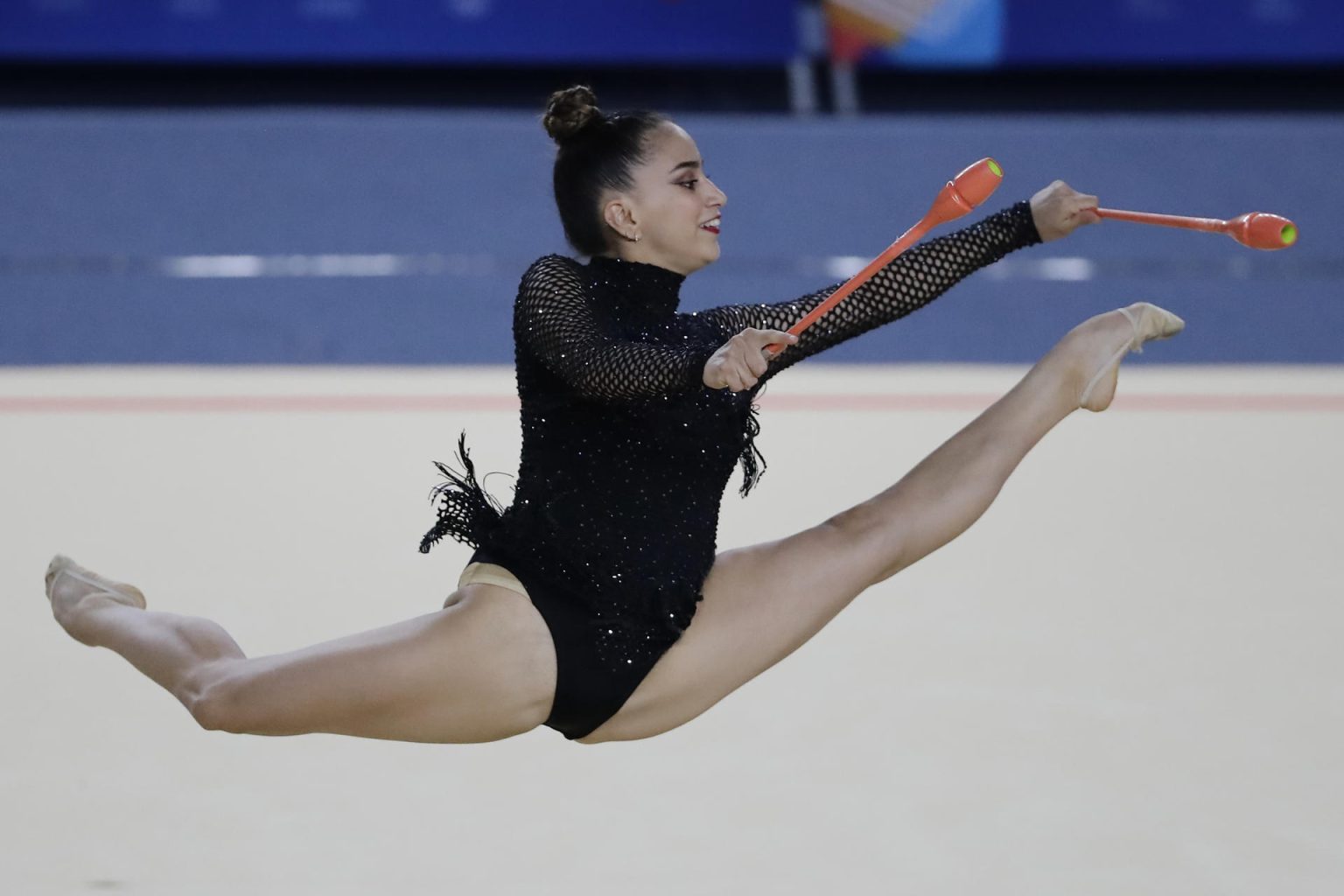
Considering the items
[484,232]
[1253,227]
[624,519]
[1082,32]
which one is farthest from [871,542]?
[1082,32]

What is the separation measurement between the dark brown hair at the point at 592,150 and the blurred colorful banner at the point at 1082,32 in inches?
150

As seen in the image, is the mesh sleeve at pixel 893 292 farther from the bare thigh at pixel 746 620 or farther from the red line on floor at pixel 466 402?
the red line on floor at pixel 466 402

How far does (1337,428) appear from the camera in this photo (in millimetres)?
4309

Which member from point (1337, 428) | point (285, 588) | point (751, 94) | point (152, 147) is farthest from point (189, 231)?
point (1337, 428)

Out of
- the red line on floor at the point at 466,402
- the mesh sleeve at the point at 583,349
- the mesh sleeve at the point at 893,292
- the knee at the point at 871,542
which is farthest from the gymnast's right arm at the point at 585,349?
the red line on floor at the point at 466,402

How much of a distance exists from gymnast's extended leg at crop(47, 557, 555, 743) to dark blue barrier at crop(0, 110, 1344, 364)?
3.71 metres

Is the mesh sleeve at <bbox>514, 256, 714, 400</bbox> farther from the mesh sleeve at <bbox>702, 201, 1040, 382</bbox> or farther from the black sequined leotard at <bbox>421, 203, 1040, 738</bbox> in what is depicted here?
the mesh sleeve at <bbox>702, 201, 1040, 382</bbox>

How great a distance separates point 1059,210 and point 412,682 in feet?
2.96

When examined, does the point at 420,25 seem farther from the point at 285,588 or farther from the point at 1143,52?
the point at 285,588

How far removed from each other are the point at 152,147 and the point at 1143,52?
3.17m

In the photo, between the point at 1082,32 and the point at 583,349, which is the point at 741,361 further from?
the point at 1082,32

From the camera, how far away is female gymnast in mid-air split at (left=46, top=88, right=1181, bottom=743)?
1647mm

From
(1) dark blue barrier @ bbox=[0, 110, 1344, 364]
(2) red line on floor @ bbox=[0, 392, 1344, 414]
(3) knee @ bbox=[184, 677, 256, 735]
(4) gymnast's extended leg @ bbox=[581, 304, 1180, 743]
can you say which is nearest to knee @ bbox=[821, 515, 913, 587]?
(4) gymnast's extended leg @ bbox=[581, 304, 1180, 743]

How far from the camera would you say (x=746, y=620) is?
177 centimetres
